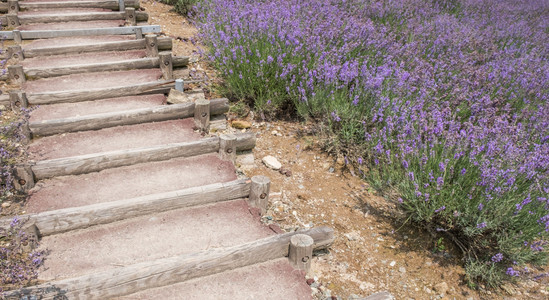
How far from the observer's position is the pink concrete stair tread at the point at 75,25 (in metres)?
6.23

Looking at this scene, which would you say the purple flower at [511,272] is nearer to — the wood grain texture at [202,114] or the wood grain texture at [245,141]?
the wood grain texture at [245,141]

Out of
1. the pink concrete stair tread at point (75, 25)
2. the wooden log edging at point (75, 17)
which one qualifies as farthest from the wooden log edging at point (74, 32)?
the wooden log edging at point (75, 17)

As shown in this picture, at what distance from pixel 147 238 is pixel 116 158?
106 cm

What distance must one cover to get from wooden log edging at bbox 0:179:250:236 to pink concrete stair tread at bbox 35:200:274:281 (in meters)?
0.06

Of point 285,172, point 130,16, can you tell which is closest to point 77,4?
point 130,16

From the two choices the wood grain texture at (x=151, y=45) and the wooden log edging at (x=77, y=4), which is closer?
the wood grain texture at (x=151, y=45)

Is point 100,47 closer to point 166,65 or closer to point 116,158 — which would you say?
point 166,65

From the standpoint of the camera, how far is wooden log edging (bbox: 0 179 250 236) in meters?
2.88

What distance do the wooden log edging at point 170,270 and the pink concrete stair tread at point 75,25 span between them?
544 centimetres

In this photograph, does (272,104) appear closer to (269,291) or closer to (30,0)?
(269,291)

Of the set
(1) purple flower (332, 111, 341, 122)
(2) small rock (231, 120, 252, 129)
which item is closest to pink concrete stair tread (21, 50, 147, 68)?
(2) small rock (231, 120, 252, 129)

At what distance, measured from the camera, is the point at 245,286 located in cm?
271

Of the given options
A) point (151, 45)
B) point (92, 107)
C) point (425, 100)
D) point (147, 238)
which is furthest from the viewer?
point (151, 45)

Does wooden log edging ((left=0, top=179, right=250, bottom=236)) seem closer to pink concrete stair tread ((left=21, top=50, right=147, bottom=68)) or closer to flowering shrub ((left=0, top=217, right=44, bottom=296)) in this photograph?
flowering shrub ((left=0, top=217, right=44, bottom=296))
